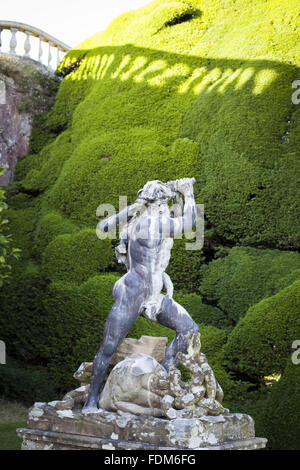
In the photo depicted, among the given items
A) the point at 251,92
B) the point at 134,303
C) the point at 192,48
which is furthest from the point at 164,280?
the point at 192,48

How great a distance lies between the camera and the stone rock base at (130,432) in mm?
4035

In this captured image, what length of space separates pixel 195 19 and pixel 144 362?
8.72m

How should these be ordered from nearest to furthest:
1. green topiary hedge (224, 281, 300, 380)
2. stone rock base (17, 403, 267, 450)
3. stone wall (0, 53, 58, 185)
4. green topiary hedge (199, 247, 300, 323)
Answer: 1. stone rock base (17, 403, 267, 450)
2. green topiary hedge (224, 281, 300, 380)
3. green topiary hedge (199, 247, 300, 323)
4. stone wall (0, 53, 58, 185)

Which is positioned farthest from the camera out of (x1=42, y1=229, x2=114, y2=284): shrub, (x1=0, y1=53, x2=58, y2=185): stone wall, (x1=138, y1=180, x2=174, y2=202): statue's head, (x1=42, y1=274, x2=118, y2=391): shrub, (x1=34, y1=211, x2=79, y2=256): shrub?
(x1=0, y1=53, x2=58, y2=185): stone wall

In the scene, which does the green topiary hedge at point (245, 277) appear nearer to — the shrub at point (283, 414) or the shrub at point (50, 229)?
the shrub at point (283, 414)

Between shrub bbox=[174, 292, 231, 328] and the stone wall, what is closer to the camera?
shrub bbox=[174, 292, 231, 328]

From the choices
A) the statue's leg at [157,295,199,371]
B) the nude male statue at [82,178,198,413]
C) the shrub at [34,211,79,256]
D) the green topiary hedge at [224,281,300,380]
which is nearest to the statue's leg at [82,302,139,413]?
the nude male statue at [82,178,198,413]

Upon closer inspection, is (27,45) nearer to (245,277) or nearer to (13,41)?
(13,41)

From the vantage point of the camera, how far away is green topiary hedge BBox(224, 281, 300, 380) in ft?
22.0

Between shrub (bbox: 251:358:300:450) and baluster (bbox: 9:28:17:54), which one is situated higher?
baluster (bbox: 9:28:17:54)

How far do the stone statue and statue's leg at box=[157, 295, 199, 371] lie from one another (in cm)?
9

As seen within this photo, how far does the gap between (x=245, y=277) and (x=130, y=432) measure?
4.16m

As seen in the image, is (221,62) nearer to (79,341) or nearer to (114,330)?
(79,341)

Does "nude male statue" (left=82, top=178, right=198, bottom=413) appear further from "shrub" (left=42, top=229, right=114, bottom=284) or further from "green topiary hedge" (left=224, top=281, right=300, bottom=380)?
"shrub" (left=42, top=229, right=114, bottom=284)
